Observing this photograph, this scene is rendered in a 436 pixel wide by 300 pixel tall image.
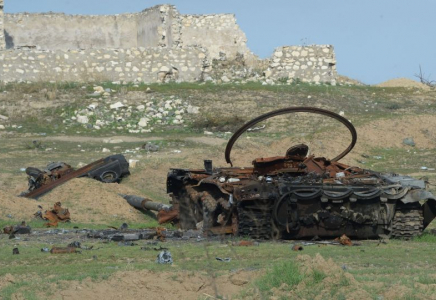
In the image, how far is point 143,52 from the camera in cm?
3716

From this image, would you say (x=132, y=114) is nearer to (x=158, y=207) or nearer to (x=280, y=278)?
(x=158, y=207)

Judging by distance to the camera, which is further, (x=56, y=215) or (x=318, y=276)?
(x=56, y=215)

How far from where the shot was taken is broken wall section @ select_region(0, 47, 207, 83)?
36.3 meters

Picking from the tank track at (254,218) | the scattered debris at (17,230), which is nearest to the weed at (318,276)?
the tank track at (254,218)

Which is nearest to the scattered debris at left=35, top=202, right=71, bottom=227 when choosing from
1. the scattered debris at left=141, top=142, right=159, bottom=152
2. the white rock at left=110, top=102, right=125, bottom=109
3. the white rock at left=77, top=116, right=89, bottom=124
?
the scattered debris at left=141, top=142, right=159, bottom=152

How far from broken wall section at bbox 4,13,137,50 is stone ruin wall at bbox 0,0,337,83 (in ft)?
0.13

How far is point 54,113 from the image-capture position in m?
33.4

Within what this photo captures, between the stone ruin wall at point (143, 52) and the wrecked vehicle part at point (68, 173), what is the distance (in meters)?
13.6

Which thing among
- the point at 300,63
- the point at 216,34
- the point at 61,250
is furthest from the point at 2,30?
the point at 61,250

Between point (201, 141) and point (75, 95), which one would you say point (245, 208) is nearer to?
point (201, 141)

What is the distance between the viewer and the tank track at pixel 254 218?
15.2m

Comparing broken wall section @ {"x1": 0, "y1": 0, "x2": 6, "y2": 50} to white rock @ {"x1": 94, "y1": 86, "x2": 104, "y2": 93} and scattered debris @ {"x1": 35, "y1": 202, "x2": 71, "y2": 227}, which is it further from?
scattered debris @ {"x1": 35, "y1": 202, "x2": 71, "y2": 227}

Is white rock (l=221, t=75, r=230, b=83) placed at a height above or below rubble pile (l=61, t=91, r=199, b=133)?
above

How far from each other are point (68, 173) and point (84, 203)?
4.99ft
